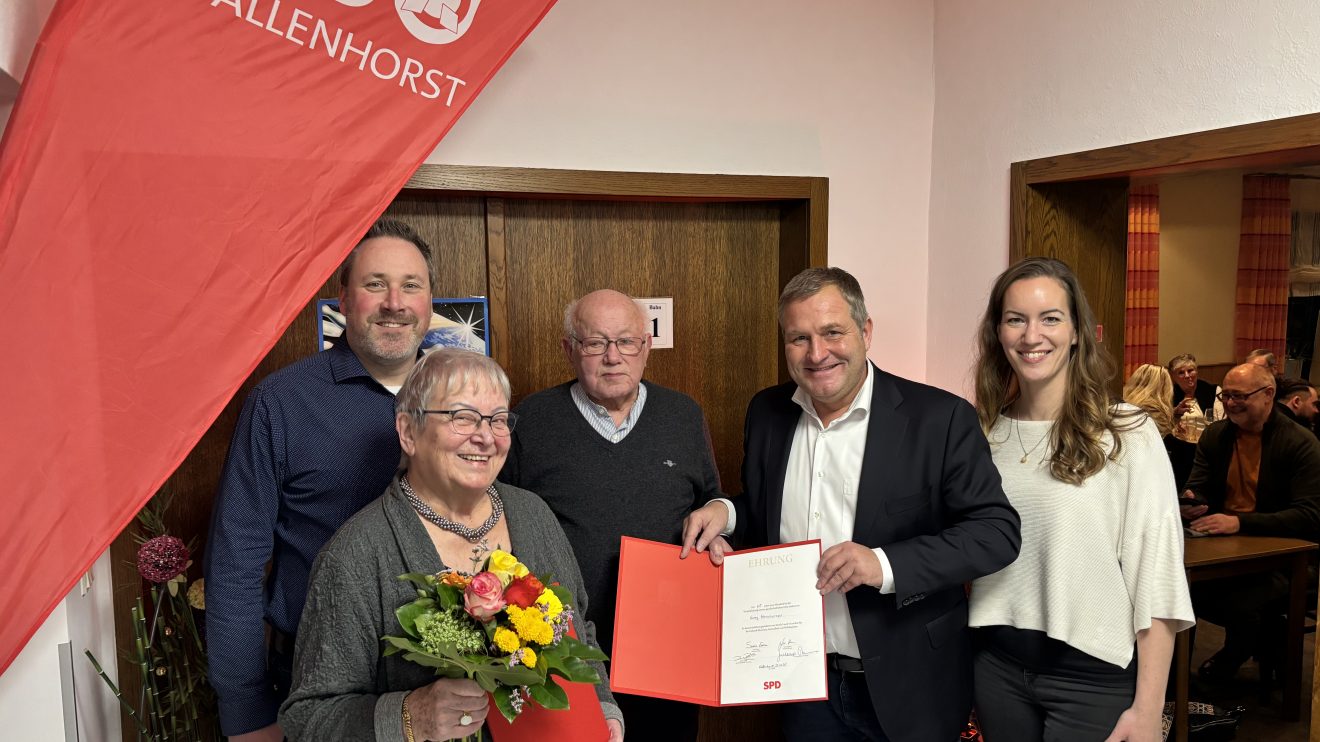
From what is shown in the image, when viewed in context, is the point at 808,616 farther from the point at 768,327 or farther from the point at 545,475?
the point at 768,327

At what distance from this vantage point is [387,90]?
1.92 m

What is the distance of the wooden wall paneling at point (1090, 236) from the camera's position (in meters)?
3.10

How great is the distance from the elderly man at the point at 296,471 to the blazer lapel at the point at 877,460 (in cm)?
104

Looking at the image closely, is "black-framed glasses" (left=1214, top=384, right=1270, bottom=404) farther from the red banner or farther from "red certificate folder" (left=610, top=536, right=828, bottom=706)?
the red banner

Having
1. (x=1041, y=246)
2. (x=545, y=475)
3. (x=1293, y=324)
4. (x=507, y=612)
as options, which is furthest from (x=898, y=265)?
(x=1293, y=324)

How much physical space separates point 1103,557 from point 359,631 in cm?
152

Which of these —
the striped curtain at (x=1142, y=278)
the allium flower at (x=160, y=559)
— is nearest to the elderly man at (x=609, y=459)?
the allium flower at (x=160, y=559)

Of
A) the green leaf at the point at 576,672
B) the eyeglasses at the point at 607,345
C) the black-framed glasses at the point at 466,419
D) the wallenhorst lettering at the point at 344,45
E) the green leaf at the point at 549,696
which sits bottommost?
the green leaf at the point at 549,696

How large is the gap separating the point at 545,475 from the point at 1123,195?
240 cm

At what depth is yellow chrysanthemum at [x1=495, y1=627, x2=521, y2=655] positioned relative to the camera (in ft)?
4.18

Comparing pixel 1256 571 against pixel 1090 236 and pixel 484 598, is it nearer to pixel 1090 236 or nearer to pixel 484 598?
pixel 1090 236

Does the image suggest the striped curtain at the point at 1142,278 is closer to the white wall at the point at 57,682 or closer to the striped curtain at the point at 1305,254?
the striped curtain at the point at 1305,254

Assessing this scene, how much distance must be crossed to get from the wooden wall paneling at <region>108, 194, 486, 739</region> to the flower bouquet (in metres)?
1.44
